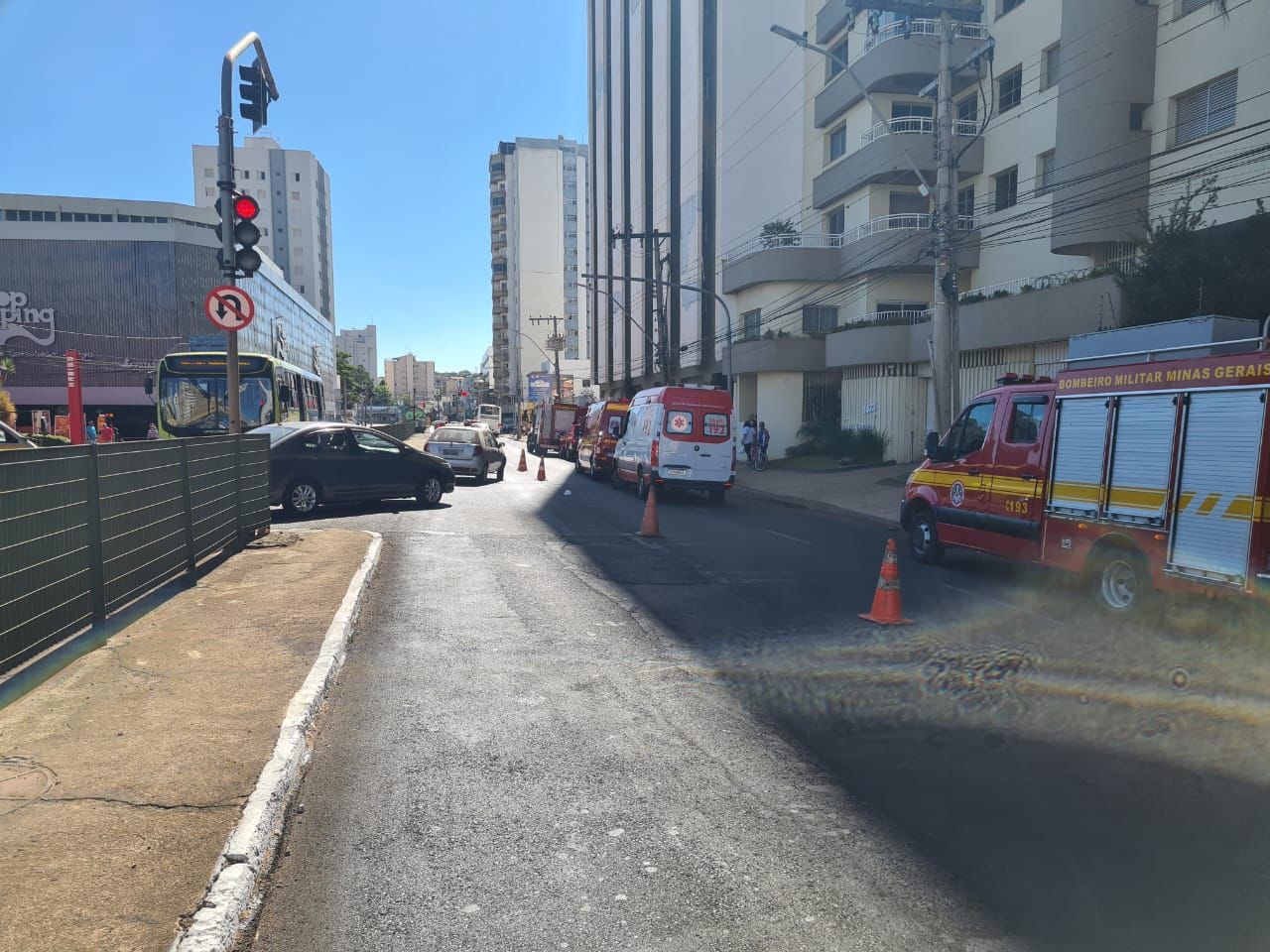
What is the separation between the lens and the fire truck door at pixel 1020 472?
9.20 m

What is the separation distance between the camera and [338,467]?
1559 cm

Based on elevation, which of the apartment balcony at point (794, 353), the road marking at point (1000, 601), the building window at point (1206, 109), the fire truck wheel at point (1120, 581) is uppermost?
the building window at point (1206, 109)

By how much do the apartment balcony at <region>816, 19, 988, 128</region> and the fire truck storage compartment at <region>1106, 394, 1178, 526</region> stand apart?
25.3 m

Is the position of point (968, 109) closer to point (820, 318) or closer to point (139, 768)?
point (820, 318)

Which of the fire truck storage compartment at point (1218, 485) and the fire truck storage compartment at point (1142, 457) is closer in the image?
the fire truck storage compartment at point (1218, 485)

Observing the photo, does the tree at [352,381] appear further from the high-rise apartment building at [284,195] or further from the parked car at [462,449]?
the parked car at [462,449]

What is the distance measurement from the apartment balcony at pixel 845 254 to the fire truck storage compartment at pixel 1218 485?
74.8ft

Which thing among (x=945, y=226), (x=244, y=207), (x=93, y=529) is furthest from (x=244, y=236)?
(x=945, y=226)

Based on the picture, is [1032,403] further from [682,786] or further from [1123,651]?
[682,786]

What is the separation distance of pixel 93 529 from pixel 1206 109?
84.1 feet

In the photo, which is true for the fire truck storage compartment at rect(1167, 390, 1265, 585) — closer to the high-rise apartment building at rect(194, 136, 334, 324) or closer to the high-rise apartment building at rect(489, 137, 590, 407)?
the high-rise apartment building at rect(489, 137, 590, 407)

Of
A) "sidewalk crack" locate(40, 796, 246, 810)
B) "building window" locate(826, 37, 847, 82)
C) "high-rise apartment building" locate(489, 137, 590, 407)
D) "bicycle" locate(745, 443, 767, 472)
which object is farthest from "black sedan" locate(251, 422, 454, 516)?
"high-rise apartment building" locate(489, 137, 590, 407)

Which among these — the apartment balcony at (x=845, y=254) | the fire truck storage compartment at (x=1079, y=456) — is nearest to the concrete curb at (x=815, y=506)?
the fire truck storage compartment at (x=1079, y=456)

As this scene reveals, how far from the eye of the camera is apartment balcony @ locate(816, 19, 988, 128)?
3020 centimetres
